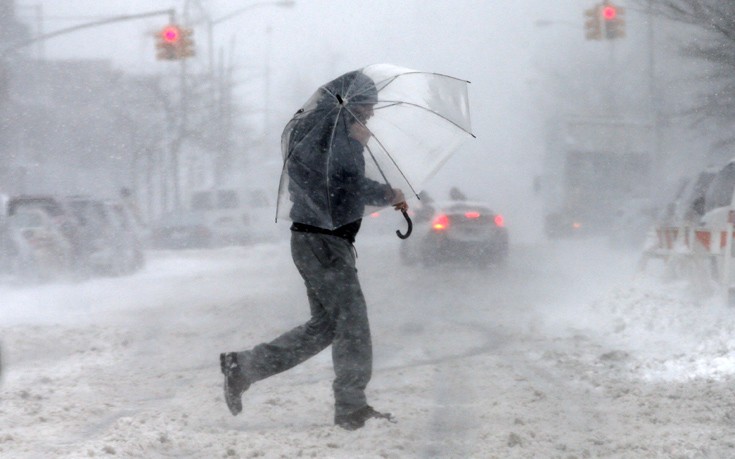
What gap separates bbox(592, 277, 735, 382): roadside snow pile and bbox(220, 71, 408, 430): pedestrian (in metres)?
2.45

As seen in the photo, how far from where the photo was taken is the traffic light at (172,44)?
63.5ft

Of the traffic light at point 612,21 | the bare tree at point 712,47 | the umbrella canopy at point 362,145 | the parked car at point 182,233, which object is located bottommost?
the parked car at point 182,233

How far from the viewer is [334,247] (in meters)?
5.21

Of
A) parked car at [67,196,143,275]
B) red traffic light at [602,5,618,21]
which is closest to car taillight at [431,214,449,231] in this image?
red traffic light at [602,5,618,21]

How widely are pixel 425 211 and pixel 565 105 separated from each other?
1511 cm

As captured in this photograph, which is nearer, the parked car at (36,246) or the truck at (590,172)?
the parked car at (36,246)

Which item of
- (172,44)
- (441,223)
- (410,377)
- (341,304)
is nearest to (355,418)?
(341,304)

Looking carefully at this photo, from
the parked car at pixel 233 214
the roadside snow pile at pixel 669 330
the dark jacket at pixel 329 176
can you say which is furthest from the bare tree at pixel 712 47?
the parked car at pixel 233 214

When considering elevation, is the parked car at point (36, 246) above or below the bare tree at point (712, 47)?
below

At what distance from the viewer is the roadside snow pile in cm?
707

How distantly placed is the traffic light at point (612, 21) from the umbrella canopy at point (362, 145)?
1198 cm

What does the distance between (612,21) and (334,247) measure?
42.2 feet

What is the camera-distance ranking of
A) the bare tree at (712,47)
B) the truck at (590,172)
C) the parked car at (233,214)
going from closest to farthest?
the bare tree at (712,47)
the parked car at (233,214)
the truck at (590,172)

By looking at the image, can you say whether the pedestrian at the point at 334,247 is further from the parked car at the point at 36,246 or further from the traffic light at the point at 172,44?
the traffic light at the point at 172,44
